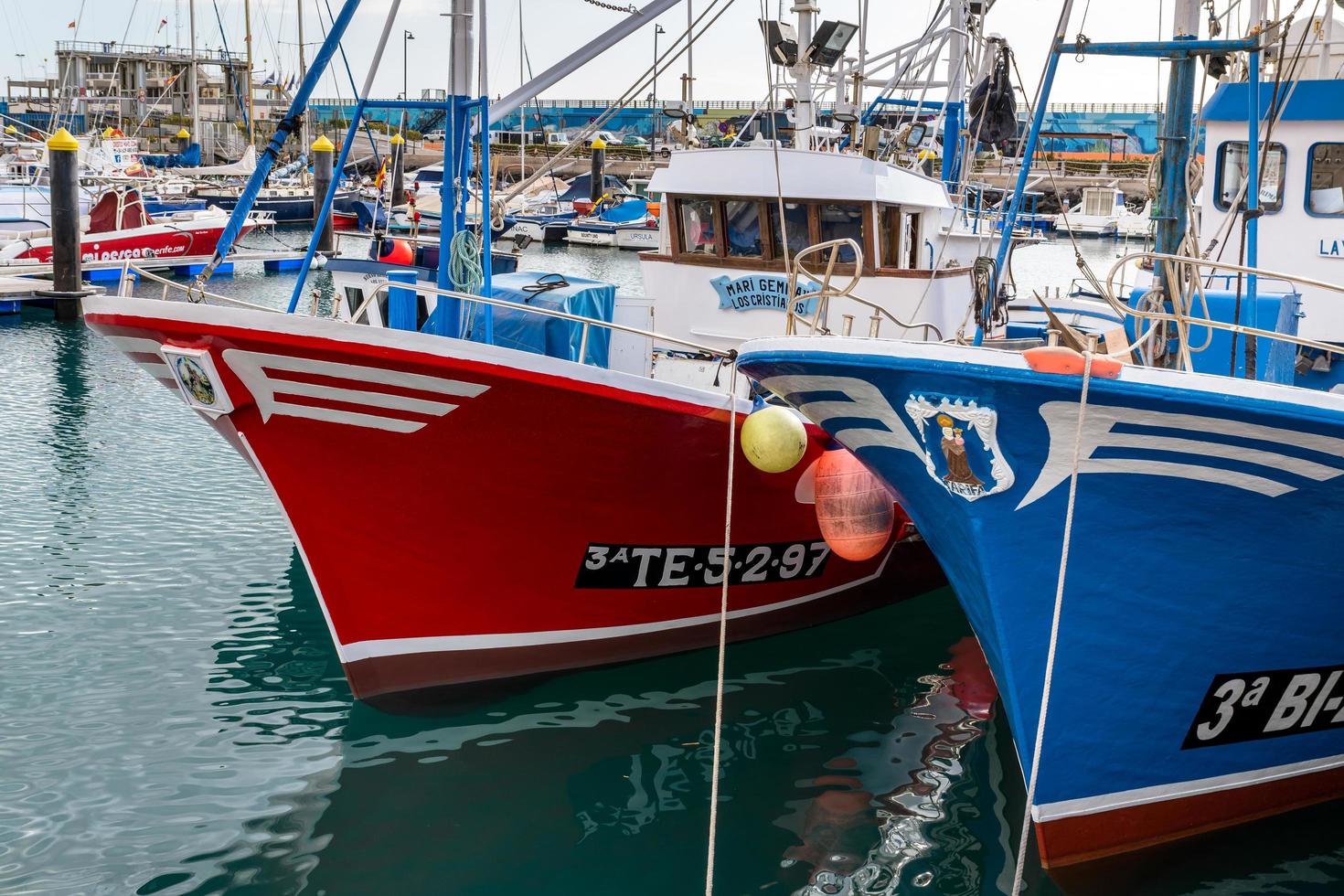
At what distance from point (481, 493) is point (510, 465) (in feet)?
0.80

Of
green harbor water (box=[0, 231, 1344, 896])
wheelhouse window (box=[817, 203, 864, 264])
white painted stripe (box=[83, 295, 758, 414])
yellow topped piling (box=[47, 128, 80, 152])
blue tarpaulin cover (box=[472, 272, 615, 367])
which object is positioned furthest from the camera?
yellow topped piling (box=[47, 128, 80, 152])

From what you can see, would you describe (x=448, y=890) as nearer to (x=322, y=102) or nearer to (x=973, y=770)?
(x=973, y=770)

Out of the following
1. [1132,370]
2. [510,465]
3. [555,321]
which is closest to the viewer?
[1132,370]

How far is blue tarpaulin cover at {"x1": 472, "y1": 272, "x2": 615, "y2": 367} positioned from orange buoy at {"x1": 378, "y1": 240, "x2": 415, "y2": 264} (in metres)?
3.89

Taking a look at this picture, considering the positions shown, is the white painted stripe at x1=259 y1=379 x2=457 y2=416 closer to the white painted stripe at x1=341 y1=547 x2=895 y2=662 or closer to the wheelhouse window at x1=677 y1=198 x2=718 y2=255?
the white painted stripe at x1=341 y1=547 x2=895 y2=662

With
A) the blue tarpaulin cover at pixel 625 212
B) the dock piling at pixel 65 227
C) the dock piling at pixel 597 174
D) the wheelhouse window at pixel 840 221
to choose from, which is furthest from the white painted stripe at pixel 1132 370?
the dock piling at pixel 597 174

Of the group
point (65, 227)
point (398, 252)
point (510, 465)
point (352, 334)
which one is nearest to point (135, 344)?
point (352, 334)

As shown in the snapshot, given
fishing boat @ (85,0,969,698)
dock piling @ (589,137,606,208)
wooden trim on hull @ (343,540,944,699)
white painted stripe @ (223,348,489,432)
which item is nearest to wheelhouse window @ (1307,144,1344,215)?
fishing boat @ (85,0,969,698)

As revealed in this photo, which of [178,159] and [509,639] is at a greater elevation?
[178,159]

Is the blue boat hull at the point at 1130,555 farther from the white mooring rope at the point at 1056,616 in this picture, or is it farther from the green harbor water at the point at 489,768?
the green harbor water at the point at 489,768

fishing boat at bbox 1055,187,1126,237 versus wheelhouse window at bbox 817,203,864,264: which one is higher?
fishing boat at bbox 1055,187,1126,237

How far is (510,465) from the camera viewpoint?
700 cm

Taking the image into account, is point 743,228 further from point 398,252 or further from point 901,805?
point 398,252

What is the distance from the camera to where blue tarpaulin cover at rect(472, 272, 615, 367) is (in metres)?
8.71
